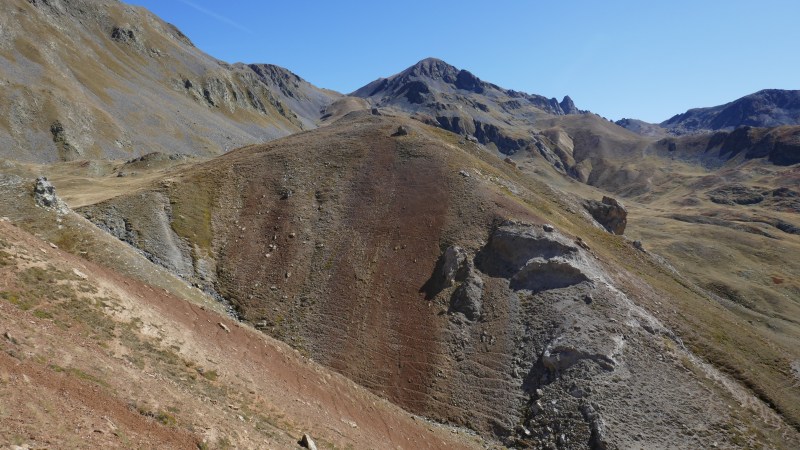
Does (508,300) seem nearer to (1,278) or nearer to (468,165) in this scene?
(468,165)

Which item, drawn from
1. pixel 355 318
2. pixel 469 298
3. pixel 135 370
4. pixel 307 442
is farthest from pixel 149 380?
pixel 469 298

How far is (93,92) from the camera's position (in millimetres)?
133875

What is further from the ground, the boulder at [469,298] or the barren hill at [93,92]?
the barren hill at [93,92]

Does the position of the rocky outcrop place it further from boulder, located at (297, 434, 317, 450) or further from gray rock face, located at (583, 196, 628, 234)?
gray rock face, located at (583, 196, 628, 234)

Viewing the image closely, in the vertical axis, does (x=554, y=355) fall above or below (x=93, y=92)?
below

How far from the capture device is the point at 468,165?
218 ft

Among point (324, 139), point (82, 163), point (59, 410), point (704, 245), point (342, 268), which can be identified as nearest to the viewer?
point (59, 410)

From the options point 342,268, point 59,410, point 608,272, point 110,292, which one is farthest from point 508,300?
point 59,410

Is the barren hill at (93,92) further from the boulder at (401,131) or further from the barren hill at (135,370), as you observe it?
the barren hill at (135,370)

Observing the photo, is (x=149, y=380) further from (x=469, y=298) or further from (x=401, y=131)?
(x=401, y=131)

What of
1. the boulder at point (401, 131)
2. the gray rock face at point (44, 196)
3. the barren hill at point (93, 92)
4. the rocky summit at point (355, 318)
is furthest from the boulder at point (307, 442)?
the barren hill at point (93, 92)

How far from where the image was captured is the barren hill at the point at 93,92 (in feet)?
345

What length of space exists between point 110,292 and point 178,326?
13.3 ft

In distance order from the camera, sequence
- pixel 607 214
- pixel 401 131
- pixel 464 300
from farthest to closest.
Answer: pixel 607 214 < pixel 401 131 < pixel 464 300
